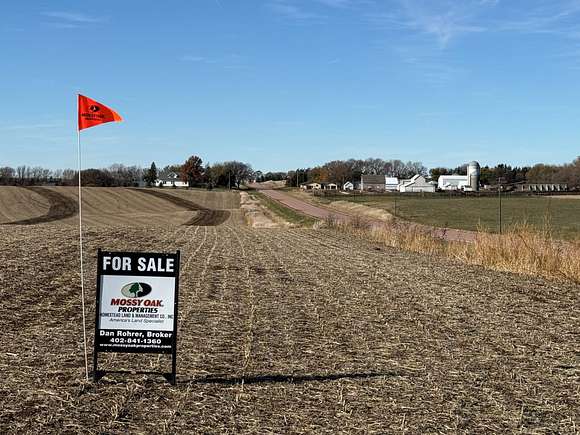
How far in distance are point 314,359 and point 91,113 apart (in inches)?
151

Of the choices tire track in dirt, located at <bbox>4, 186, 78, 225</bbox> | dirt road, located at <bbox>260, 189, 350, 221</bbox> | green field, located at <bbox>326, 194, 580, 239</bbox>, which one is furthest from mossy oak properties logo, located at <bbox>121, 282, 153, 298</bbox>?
tire track in dirt, located at <bbox>4, 186, 78, 225</bbox>

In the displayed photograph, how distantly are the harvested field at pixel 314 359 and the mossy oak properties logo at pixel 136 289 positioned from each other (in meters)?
0.98

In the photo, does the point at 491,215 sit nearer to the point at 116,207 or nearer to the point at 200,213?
the point at 200,213

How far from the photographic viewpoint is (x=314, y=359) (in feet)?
28.2

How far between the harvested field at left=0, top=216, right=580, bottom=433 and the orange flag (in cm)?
268

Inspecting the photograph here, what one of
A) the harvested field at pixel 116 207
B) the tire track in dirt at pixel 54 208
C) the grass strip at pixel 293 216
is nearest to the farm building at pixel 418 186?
the harvested field at pixel 116 207

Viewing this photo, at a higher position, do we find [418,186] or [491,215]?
[418,186]

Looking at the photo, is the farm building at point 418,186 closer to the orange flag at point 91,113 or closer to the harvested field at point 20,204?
the harvested field at point 20,204

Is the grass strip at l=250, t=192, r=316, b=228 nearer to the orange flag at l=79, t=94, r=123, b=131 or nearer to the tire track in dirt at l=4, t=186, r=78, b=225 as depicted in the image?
the tire track in dirt at l=4, t=186, r=78, b=225

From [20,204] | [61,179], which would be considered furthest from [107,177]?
[20,204]

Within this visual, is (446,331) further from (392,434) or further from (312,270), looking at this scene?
(312,270)

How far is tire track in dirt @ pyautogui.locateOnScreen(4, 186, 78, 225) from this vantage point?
206 feet

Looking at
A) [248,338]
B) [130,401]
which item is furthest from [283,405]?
[248,338]

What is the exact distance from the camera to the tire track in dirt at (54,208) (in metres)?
62.8
